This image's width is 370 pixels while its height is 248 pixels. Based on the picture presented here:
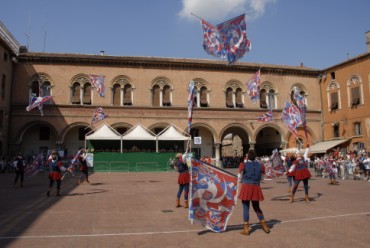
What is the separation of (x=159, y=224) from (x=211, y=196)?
67.5 inches

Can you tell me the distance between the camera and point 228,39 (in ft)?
45.4

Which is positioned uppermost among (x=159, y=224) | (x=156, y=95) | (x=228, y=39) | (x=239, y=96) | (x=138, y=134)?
(x=239, y=96)

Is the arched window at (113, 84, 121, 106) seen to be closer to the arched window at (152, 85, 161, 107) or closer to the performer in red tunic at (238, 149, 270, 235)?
the arched window at (152, 85, 161, 107)

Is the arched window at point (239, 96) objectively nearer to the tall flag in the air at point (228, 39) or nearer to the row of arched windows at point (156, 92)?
the row of arched windows at point (156, 92)

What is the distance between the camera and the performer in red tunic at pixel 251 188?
759 centimetres

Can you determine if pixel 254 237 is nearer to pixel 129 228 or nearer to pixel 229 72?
pixel 129 228

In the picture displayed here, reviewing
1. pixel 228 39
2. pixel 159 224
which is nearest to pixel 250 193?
pixel 159 224

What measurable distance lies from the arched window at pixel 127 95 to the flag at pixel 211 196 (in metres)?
28.2

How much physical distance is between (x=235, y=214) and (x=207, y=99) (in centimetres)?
2729

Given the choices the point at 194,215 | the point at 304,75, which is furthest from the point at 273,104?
the point at 194,215

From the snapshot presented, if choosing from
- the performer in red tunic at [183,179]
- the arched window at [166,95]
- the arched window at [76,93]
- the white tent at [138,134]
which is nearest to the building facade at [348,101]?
the arched window at [166,95]

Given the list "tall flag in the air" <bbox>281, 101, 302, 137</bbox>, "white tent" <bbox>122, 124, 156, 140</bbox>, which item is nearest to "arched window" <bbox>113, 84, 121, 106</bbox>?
"white tent" <bbox>122, 124, 156, 140</bbox>

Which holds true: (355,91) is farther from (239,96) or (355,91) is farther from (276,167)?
(276,167)

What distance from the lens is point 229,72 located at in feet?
124
